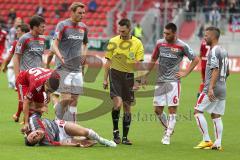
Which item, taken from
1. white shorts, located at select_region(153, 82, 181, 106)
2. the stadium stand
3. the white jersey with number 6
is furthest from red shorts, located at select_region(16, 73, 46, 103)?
the stadium stand

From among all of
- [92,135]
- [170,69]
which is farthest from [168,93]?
[92,135]

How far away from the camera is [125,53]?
13.1 meters

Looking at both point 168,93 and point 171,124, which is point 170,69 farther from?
point 171,124

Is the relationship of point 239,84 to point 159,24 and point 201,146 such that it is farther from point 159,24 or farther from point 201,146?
point 201,146

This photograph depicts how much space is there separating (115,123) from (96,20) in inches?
1119

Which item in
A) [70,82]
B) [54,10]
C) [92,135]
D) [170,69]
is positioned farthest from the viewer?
[54,10]

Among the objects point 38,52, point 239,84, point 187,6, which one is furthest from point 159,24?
point 38,52

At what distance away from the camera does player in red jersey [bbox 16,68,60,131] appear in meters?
12.0

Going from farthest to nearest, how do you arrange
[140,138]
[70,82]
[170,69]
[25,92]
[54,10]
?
1. [54,10]
2. [70,82]
3. [140,138]
4. [170,69]
5. [25,92]

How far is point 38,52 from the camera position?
48.4ft

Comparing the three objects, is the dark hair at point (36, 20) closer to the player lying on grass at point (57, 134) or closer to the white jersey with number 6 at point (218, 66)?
the player lying on grass at point (57, 134)

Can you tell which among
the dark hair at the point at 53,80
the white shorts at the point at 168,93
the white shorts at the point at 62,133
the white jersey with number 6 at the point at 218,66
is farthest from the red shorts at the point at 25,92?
the white jersey with number 6 at the point at 218,66

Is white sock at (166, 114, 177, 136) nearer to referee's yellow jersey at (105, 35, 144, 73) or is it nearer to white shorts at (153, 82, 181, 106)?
white shorts at (153, 82, 181, 106)

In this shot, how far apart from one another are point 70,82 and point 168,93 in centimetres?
196
